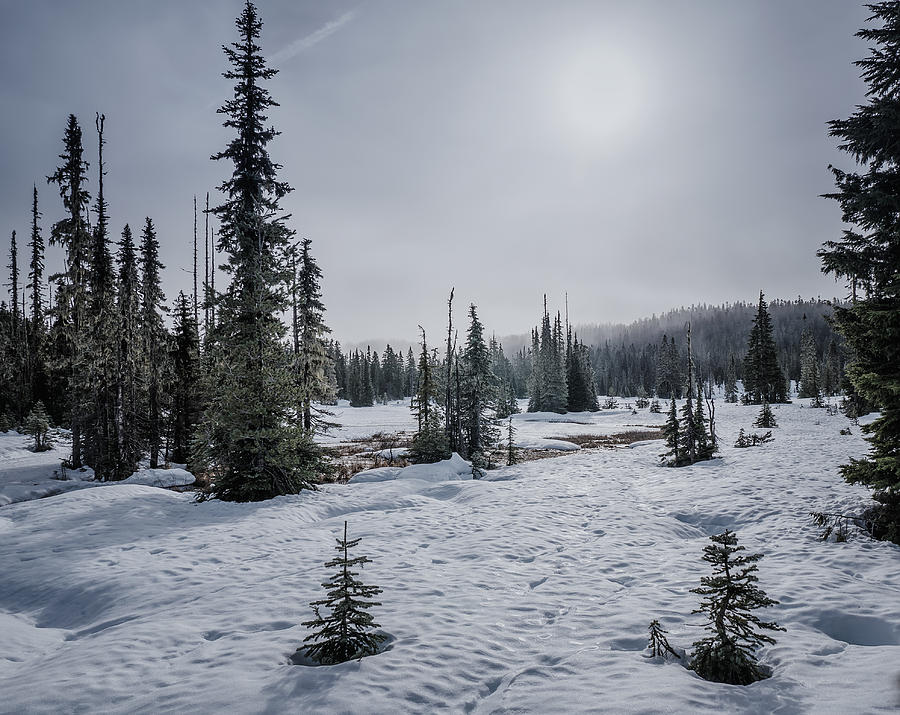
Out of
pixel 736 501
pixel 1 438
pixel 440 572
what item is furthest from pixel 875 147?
pixel 1 438

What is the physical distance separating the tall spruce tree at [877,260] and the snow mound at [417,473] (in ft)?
46.3

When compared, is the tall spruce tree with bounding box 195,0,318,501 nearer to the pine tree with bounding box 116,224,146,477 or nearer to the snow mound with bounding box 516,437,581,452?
the pine tree with bounding box 116,224,146,477

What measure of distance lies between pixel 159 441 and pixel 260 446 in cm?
1491

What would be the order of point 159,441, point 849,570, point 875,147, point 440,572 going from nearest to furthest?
point 849,570, point 440,572, point 875,147, point 159,441

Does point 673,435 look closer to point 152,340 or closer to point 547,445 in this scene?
point 547,445

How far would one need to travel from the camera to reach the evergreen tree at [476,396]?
27.4 metres

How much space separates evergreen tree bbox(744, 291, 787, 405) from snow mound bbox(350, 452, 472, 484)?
4423 centimetres

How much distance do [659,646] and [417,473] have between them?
1513 cm

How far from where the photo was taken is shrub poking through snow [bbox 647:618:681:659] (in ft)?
16.7

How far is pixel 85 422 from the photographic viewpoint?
23.0m

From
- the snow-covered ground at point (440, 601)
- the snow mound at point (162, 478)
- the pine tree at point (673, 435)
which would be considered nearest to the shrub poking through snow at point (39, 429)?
the snow mound at point (162, 478)

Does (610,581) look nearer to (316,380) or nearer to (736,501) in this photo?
(736,501)

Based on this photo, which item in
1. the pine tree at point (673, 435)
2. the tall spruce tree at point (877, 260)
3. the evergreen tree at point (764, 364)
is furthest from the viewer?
the evergreen tree at point (764, 364)

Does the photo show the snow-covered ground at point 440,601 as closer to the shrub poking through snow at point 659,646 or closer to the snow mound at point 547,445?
the shrub poking through snow at point 659,646
